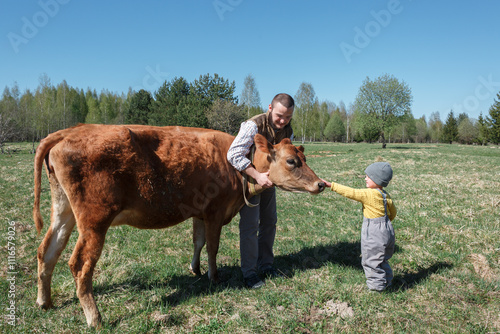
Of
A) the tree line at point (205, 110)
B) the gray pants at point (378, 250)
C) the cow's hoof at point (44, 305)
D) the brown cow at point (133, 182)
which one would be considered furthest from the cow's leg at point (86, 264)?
the tree line at point (205, 110)

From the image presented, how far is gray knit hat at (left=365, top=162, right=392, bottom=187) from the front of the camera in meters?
3.99

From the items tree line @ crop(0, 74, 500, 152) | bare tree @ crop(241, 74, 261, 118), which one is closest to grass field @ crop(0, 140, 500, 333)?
tree line @ crop(0, 74, 500, 152)

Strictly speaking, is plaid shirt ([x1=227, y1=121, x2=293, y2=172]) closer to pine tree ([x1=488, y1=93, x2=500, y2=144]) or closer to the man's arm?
the man's arm

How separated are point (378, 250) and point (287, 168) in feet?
5.23

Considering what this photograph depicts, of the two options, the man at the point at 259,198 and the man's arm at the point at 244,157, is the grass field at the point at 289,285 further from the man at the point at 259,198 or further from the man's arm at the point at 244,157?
the man's arm at the point at 244,157

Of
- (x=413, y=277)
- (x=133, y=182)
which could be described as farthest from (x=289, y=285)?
(x=133, y=182)

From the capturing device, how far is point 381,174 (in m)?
4.01

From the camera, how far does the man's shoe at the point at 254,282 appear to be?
165 inches

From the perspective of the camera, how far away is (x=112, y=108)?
79.4 m

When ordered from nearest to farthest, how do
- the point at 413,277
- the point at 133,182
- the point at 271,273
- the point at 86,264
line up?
the point at 86,264, the point at 133,182, the point at 413,277, the point at 271,273

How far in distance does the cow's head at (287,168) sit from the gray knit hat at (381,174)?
705 mm

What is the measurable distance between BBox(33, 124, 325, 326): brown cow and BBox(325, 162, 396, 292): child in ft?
2.31

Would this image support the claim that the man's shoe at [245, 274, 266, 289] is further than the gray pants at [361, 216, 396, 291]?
Yes

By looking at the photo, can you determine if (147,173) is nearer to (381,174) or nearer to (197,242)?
(197,242)
